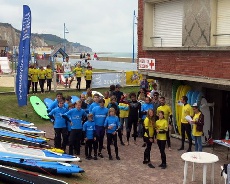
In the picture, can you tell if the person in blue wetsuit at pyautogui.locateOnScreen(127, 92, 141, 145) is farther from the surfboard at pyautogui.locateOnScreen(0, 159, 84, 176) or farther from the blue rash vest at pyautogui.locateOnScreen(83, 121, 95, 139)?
the surfboard at pyautogui.locateOnScreen(0, 159, 84, 176)

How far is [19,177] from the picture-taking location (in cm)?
830

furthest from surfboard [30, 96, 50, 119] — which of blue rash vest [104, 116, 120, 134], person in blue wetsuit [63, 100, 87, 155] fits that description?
blue rash vest [104, 116, 120, 134]

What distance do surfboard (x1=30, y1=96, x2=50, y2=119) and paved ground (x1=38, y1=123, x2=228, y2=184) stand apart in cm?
587

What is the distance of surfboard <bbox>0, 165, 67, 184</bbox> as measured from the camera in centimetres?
823

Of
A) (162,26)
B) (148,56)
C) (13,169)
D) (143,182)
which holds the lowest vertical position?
(143,182)

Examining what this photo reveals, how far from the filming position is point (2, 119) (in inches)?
593

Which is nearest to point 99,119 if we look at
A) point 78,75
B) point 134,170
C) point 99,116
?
point 99,116

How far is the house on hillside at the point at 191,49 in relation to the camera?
1198 cm

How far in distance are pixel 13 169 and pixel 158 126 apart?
4518mm

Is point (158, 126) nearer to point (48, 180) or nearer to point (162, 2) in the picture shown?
point (48, 180)

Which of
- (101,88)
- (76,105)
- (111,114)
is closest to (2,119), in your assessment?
(76,105)

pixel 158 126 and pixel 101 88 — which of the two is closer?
pixel 158 126

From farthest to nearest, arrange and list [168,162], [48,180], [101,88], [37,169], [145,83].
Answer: [101,88], [145,83], [168,162], [37,169], [48,180]

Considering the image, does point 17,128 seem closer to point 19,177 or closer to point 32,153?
point 32,153
